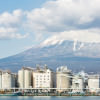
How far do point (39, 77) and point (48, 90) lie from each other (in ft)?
22.1

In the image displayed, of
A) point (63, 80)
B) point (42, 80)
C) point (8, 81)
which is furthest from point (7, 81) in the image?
point (63, 80)

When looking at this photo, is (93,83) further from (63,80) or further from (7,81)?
(7,81)

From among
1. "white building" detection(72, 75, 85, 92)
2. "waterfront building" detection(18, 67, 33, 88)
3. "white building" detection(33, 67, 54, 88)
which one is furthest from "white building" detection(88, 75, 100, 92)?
"waterfront building" detection(18, 67, 33, 88)

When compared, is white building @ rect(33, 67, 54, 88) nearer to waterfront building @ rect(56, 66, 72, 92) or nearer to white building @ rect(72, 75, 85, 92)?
waterfront building @ rect(56, 66, 72, 92)

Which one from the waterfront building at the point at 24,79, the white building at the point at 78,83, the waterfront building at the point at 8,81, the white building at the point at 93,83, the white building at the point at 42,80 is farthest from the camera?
the white building at the point at 42,80

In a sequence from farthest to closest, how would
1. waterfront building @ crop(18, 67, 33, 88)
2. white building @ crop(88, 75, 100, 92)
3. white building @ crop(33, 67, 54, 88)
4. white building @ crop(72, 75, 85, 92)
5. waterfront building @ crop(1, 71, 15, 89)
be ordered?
white building @ crop(33, 67, 54, 88)
waterfront building @ crop(18, 67, 33, 88)
white building @ crop(72, 75, 85, 92)
waterfront building @ crop(1, 71, 15, 89)
white building @ crop(88, 75, 100, 92)

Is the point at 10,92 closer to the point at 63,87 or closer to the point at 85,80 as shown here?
the point at 63,87

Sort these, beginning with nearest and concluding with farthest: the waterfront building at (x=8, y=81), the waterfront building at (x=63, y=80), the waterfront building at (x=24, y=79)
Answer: the waterfront building at (x=8, y=81)
the waterfront building at (x=24, y=79)
the waterfront building at (x=63, y=80)

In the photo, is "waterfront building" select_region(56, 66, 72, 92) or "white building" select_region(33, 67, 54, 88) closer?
"waterfront building" select_region(56, 66, 72, 92)

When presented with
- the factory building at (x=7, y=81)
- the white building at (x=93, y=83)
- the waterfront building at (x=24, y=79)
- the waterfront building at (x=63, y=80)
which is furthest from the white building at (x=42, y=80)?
the white building at (x=93, y=83)

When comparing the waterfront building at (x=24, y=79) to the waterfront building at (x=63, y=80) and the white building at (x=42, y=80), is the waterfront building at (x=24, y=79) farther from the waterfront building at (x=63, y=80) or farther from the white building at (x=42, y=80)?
the waterfront building at (x=63, y=80)

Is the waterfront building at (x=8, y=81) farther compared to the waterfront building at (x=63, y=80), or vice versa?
the waterfront building at (x=63, y=80)

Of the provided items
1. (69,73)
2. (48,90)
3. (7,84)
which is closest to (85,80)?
(69,73)

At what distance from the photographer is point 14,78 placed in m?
153
